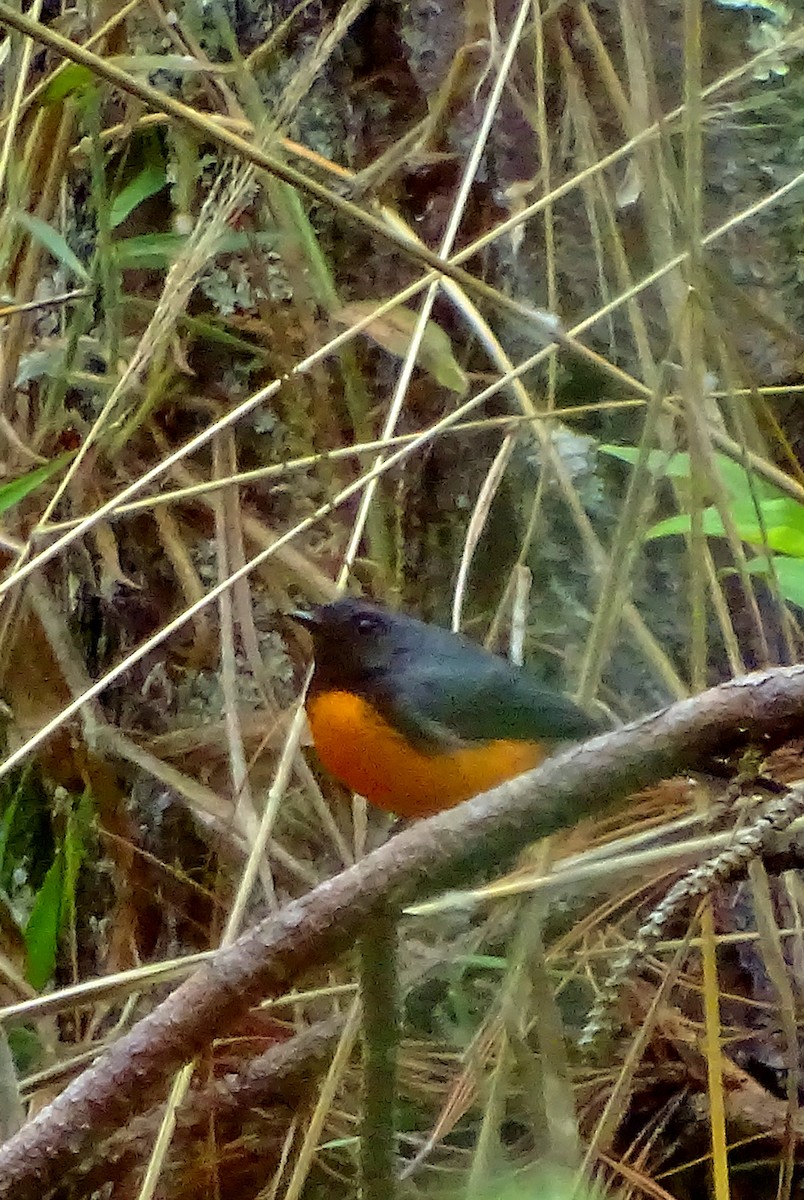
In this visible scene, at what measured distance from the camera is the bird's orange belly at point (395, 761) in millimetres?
1443

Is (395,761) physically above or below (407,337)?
below

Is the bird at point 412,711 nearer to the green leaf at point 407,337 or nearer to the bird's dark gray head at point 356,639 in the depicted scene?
the bird's dark gray head at point 356,639

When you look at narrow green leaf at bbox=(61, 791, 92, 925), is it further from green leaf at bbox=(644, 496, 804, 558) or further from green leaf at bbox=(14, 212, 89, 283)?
green leaf at bbox=(644, 496, 804, 558)

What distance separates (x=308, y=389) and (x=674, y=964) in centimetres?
98

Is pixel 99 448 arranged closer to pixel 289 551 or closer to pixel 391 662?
pixel 289 551

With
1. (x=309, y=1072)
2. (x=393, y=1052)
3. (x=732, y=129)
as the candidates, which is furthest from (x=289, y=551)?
(x=393, y=1052)

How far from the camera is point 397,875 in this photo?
0.57 meters

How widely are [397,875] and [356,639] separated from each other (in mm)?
940

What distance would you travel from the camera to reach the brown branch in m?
0.57

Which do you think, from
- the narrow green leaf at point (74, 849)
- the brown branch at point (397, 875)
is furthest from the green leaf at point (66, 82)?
the brown branch at point (397, 875)

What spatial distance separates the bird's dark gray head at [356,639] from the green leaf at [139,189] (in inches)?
21.0

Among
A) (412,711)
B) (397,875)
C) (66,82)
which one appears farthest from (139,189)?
(397,875)

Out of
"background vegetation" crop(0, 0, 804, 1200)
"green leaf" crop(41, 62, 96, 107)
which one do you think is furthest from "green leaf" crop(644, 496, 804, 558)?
"green leaf" crop(41, 62, 96, 107)

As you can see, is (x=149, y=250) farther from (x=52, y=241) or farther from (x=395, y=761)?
(x=395, y=761)
